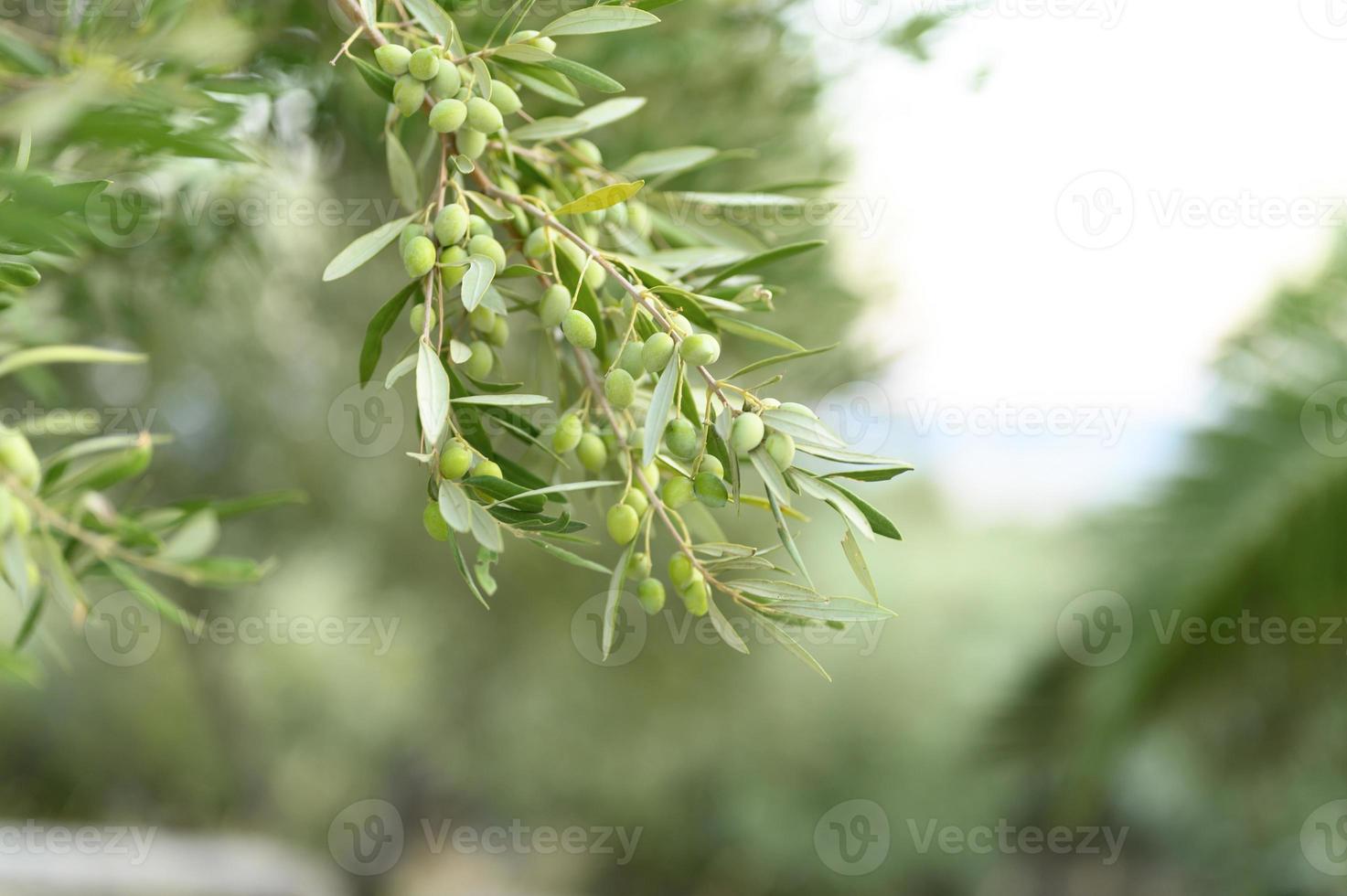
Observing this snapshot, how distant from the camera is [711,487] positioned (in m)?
0.38

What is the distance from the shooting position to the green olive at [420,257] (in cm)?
38

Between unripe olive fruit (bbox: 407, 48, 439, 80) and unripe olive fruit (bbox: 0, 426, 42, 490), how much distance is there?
35cm

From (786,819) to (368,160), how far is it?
349 centimetres

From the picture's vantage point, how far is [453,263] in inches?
15.4

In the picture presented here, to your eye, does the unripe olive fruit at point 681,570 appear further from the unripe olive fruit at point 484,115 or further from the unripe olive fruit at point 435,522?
the unripe olive fruit at point 484,115

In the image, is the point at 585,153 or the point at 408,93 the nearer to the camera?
the point at 408,93

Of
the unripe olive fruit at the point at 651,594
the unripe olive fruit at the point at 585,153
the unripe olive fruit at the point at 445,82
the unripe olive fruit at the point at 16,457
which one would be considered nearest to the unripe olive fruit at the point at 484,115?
the unripe olive fruit at the point at 445,82

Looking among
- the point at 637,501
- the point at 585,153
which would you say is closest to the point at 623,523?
the point at 637,501

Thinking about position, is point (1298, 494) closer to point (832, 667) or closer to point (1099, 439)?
point (1099, 439)

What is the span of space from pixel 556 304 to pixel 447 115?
9 cm

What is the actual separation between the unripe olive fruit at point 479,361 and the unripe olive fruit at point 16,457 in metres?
0.30

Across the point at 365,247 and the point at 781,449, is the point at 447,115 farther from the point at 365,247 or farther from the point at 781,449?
the point at 781,449

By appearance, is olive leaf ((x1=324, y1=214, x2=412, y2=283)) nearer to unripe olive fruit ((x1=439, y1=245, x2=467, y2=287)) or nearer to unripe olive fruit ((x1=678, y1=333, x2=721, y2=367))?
unripe olive fruit ((x1=439, y1=245, x2=467, y2=287))

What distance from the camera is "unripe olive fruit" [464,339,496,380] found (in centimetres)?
45
